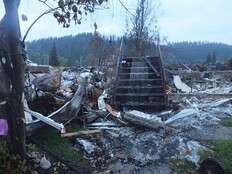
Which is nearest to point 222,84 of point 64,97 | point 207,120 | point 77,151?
point 207,120

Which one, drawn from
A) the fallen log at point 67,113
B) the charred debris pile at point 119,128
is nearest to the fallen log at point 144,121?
the charred debris pile at point 119,128

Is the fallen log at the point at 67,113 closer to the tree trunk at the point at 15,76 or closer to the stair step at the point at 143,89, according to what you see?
the tree trunk at the point at 15,76

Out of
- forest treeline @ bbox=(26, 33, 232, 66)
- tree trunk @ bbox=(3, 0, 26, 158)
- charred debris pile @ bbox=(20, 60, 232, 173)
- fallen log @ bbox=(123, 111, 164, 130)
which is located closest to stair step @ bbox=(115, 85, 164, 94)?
charred debris pile @ bbox=(20, 60, 232, 173)

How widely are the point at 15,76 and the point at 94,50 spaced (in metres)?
20.6

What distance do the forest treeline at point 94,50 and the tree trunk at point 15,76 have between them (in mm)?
18756

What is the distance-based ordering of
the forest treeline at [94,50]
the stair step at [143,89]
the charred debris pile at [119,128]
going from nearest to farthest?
the charred debris pile at [119,128]
the stair step at [143,89]
the forest treeline at [94,50]

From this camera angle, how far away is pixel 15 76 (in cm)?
610

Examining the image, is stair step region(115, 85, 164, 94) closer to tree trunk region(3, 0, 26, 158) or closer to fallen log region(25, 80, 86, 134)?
fallen log region(25, 80, 86, 134)

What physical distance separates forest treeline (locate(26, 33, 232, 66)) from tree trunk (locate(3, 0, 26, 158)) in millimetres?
18756

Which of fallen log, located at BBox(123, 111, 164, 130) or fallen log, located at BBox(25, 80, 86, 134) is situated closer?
fallen log, located at BBox(25, 80, 86, 134)

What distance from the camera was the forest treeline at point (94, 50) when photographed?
26.0 meters

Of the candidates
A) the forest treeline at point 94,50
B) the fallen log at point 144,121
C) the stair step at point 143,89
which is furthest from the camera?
the forest treeline at point 94,50

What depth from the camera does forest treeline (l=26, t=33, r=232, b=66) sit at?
2605 centimetres

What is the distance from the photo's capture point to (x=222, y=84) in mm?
21453
